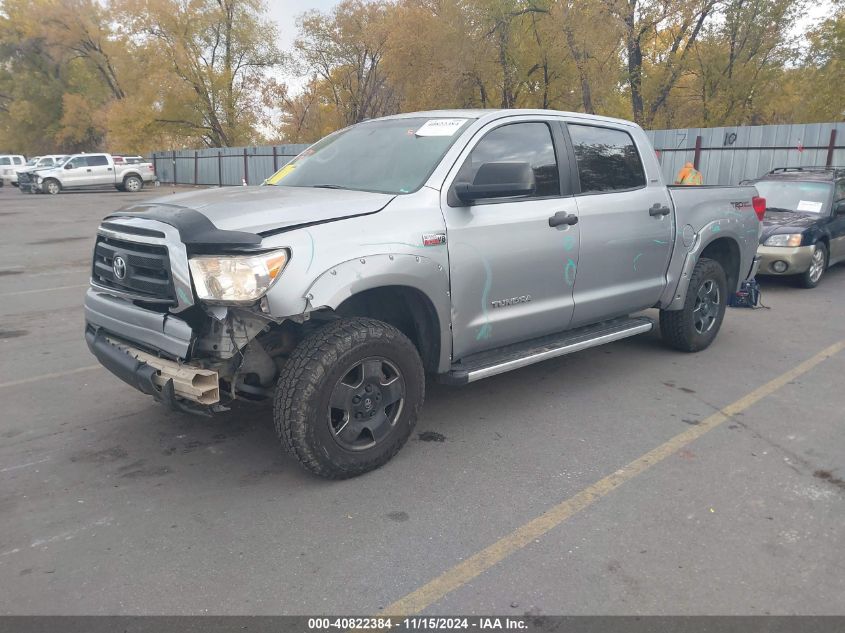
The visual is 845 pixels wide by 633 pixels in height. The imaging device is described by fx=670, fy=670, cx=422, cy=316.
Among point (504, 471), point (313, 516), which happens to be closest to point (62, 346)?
point (313, 516)

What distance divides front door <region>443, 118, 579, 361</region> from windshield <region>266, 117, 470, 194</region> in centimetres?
21

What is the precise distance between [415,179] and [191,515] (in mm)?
2210

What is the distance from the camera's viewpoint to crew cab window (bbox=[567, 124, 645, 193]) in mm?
4848

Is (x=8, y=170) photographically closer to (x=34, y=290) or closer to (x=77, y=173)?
(x=77, y=173)

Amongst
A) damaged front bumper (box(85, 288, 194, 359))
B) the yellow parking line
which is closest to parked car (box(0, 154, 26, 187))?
damaged front bumper (box(85, 288, 194, 359))

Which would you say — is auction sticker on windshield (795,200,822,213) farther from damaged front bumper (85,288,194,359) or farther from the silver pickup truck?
damaged front bumper (85,288,194,359)

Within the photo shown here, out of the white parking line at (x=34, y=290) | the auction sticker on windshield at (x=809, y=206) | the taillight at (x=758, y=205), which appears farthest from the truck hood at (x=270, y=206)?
the auction sticker on windshield at (x=809, y=206)

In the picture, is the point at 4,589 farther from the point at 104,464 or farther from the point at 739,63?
the point at 739,63

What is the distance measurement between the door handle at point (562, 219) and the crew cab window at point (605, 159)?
0.35 metres

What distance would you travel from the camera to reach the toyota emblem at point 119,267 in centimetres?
365

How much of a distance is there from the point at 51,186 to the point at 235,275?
1314 inches

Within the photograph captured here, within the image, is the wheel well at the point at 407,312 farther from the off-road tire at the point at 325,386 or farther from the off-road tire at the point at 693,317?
the off-road tire at the point at 693,317

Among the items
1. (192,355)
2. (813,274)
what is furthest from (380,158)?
(813,274)

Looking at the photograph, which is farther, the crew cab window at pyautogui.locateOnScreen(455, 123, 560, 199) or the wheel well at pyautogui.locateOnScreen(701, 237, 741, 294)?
the wheel well at pyautogui.locateOnScreen(701, 237, 741, 294)
